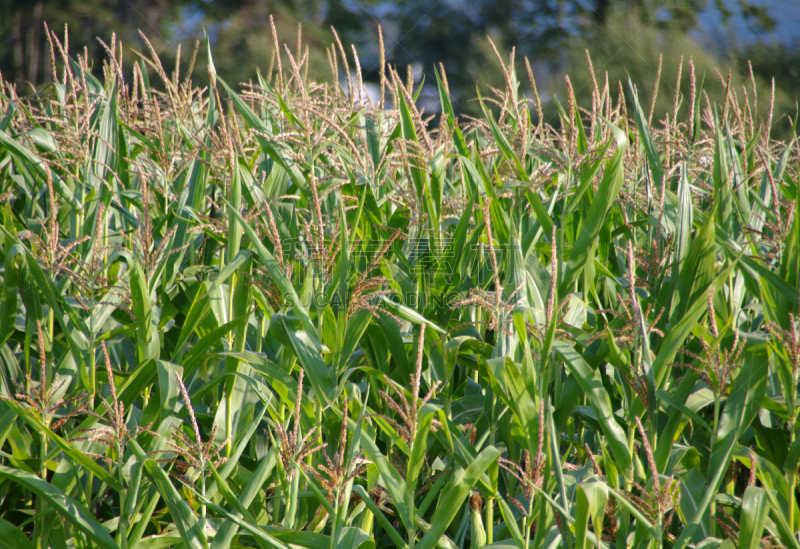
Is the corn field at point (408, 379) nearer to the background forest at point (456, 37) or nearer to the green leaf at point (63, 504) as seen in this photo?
the green leaf at point (63, 504)

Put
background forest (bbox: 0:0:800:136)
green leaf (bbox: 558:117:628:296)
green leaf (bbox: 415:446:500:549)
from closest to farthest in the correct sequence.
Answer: green leaf (bbox: 415:446:500:549)
green leaf (bbox: 558:117:628:296)
background forest (bbox: 0:0:800:136)

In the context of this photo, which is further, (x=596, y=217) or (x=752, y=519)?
(x=596, y=217)

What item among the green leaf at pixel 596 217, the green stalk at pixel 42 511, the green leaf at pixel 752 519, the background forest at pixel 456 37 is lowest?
the green stalk at pixel 42 511

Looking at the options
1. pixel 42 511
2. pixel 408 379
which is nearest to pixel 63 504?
pixel 42 511

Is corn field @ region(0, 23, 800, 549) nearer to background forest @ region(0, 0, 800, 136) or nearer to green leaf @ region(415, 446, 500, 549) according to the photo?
green leaf @ region(415, 446, 500, 549)

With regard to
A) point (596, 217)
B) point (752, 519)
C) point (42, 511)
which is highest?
point (596, 217)

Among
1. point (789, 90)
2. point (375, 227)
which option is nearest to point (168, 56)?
point (375, 227)

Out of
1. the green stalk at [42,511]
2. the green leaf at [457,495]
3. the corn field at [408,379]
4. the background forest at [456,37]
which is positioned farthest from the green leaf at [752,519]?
the background forest at [456,37]

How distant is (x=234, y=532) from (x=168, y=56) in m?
8.64


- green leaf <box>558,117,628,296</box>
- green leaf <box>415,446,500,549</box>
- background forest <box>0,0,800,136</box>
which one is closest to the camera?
green leaf <box>415,446,500,549</box>

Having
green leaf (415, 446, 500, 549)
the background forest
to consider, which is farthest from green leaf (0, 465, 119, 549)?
the background forest

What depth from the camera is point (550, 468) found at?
3.06 feet

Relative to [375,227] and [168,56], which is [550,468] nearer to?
[375,227]

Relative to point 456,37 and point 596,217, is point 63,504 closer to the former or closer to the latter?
point 596,217
